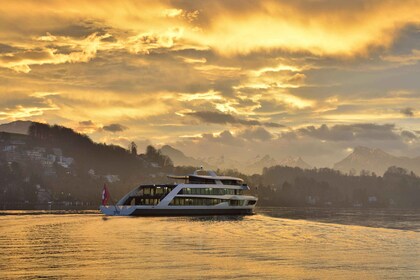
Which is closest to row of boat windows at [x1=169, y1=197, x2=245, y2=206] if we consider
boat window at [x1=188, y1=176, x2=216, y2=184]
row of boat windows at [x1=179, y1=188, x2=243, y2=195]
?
row of boat windows at [x1=179, y1=188, x2=243, y2=195]

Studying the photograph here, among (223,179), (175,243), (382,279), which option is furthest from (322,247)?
(223,179)

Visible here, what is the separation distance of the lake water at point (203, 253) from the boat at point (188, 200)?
38.6m

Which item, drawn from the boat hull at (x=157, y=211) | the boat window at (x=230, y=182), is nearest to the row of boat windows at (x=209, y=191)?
the boat window at (x=230, y=182)

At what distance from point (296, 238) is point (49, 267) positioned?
38.1 meters

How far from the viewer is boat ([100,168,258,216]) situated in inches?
5143

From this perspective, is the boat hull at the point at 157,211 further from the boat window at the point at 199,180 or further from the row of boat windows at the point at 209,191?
the boat window at the point at 199,180

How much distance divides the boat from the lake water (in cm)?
3864

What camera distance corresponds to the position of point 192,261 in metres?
54.8

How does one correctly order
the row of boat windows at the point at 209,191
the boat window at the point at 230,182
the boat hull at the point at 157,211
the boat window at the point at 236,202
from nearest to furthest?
the boat hull at the point at 157,211, the row of boat windows at the point at 209,191, the boat window at the point at 236,202, the boat window at the point at 230,182

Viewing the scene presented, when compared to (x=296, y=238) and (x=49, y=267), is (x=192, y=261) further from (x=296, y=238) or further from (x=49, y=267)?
(x=296, y=238)

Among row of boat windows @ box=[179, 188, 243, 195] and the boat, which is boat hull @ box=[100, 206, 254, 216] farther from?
row of boat windows @ box=[179, 188, 243, 195]

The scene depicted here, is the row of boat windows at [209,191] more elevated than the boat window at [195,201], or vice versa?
the row of boat windows at [209,191]

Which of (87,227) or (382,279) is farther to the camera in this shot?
(87,227)

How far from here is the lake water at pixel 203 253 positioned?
4822cm
